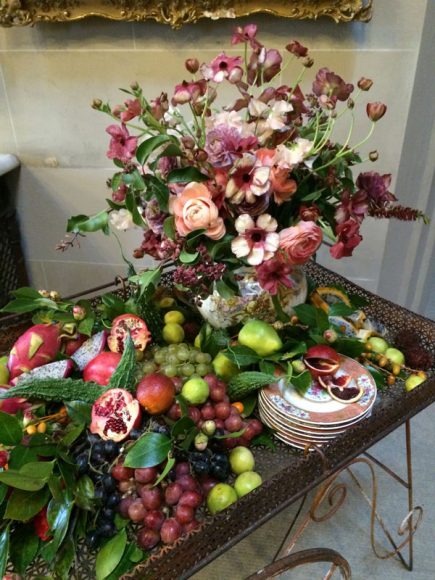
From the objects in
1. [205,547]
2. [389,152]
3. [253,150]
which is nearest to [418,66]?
[389,152]

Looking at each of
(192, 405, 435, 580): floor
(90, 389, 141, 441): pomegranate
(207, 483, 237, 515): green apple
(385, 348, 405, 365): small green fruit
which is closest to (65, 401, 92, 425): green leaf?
(90, 389, 141, 441): pomegranate

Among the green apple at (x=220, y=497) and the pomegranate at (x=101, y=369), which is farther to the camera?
the pomegranate at (x=101, y=369)

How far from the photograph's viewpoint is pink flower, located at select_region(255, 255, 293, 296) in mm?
741

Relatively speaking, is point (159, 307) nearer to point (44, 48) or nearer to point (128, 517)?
point (128, 517)

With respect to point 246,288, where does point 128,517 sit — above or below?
below

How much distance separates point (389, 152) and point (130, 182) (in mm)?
954

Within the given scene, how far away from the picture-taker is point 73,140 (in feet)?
5.16

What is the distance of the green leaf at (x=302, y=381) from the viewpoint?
2.64 ft

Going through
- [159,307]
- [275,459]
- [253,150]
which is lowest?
[275,459]

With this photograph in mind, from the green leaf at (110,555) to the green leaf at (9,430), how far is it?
0.20m

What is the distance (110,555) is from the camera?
2.10 feet

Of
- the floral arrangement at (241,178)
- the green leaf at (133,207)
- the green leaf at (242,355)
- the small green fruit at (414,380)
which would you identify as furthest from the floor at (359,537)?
the green leaf at (133,207)

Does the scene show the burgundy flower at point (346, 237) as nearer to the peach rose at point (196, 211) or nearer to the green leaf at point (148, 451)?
the peach rose at point (196, 211)

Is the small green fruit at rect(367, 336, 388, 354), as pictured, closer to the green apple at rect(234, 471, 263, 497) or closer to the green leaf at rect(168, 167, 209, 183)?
the green apple at rect(234, 471, 263, 497)
